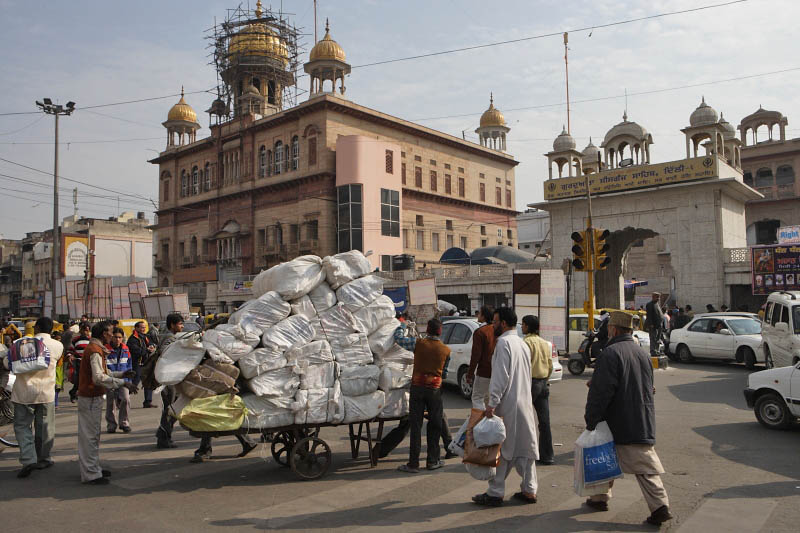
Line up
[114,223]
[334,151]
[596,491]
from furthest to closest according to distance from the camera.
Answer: [114,223]
[334,151]
[596,491]

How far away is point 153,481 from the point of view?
6969 millimetres

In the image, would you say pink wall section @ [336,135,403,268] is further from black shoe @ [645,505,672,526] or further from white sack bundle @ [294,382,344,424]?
black shoe @ [645,505,672,526]

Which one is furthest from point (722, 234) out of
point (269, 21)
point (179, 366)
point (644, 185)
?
point (269, 21)

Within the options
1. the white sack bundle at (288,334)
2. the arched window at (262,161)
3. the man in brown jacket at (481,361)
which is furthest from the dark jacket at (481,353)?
the arched window at (262,161)

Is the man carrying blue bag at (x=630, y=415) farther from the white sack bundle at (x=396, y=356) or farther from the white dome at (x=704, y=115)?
the white dome at (x=704, y=115)

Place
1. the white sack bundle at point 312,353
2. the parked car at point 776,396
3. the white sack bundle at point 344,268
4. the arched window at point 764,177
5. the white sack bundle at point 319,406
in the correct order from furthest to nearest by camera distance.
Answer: the arched window at point 764,177
the parked car at point 776,396
the white sack bundle at point 344,268
the white sack bundle at point 312,353
the white sack bundle at point 319,406

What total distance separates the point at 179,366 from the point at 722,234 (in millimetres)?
27612

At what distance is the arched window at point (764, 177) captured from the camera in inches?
1925

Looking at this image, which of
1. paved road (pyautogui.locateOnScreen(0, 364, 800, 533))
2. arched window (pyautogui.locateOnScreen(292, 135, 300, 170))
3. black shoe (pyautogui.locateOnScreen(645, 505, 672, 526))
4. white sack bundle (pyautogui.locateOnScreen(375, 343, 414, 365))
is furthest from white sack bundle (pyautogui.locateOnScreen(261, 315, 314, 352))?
arched window (pyautogui.locateOnScreen(292, 135, 300, 170))

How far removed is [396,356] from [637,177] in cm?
Result: 2612

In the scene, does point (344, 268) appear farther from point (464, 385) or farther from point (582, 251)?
point (582, 251)

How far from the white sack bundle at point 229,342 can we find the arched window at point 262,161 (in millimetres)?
47981

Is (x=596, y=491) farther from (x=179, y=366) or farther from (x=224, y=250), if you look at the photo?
(x=224, y=250)

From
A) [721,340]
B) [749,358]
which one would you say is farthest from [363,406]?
→ [721,340]
